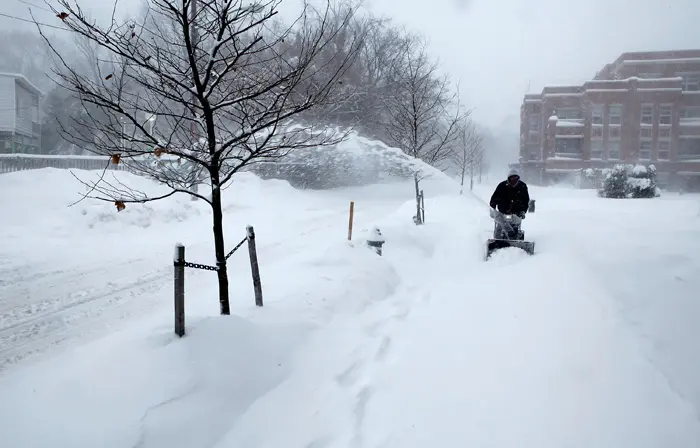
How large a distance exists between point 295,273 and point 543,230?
20.0 ft

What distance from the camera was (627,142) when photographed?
38375mm

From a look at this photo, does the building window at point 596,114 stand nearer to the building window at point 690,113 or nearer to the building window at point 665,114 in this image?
the building window at point 665,114

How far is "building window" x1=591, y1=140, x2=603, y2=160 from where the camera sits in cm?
3903

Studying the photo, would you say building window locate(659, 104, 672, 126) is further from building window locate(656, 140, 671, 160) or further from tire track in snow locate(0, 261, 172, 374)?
tire track in snow locate(0, 261, 172, 374)

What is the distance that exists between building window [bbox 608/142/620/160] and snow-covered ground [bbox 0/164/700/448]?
3705cm

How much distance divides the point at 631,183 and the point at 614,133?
24084 millimetres

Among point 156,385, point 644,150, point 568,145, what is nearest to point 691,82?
point 644,150

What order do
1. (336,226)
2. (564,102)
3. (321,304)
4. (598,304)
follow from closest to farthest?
(598,304), (321,304), (336,226), (564,102)

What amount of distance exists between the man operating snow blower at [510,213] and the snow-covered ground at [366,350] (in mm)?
524

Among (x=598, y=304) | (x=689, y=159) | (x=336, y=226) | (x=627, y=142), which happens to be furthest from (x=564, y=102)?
(x=598, y=304)

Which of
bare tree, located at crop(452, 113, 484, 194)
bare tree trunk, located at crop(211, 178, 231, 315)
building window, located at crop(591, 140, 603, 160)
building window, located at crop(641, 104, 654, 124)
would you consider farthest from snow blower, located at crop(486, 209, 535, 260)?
building window, located at crop(641, 104, 654, 124)

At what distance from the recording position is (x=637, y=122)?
37.9 meters

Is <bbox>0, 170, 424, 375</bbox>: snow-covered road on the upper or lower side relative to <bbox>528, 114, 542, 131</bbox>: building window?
lower

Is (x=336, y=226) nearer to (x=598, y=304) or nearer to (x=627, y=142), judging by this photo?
(x=598, y=304)
